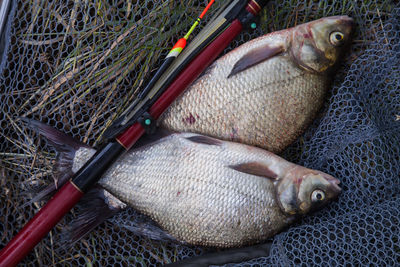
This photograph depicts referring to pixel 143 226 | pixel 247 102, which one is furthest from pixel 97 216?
pixel 247 102

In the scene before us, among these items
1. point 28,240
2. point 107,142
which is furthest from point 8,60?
point 28,240

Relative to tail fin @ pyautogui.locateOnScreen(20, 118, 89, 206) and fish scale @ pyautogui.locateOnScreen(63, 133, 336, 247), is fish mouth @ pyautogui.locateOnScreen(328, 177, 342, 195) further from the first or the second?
tail fin @ pyautogui.locateOnScreen(20, 118, 89, 206)

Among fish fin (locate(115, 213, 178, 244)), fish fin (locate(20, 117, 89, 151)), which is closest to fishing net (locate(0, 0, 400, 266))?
fish fin (locate(115, 213, 178, 244))

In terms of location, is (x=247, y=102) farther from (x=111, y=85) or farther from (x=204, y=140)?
(x=111, y=85)

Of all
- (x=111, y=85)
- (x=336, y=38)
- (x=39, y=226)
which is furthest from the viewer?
(x=111, y=85)

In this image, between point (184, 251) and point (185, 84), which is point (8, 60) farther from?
point (184, 251)
